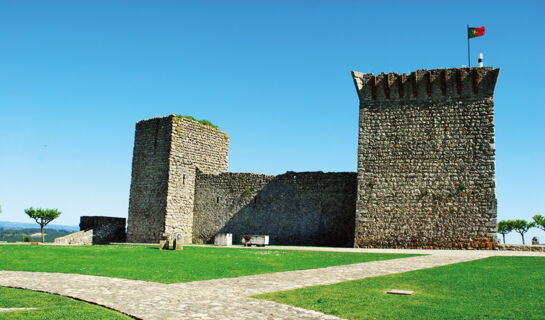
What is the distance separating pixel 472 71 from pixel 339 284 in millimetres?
13113

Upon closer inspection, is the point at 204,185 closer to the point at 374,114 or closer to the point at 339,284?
the point at 374,114

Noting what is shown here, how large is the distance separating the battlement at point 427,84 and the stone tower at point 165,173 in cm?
885

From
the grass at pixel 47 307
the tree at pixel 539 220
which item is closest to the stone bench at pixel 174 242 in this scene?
the grass at pixel 47 307

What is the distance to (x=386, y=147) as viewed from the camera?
62.1 feet

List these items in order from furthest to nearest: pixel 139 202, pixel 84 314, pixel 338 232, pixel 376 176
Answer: pixel 139 202
pixel 338 232
pixel 376 176
pixel 84 314

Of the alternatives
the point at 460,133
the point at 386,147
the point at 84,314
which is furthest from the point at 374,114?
the point at 84,314

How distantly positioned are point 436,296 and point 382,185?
1215 cm

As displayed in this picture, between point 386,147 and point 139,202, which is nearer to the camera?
point 386,147

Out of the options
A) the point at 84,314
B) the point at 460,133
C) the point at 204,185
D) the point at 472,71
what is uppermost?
the point at 472,71

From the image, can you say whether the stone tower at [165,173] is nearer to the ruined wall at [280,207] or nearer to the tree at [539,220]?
the ruined wall at [280,207]

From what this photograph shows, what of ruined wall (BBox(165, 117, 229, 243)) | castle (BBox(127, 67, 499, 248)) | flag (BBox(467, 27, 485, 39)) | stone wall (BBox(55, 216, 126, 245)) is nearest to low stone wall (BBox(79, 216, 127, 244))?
stone wall (BBox(55, 216, 126, 245))

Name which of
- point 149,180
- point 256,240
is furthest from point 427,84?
point 149,180

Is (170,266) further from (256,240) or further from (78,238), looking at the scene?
(78,238)

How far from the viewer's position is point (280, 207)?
21.8 metres
